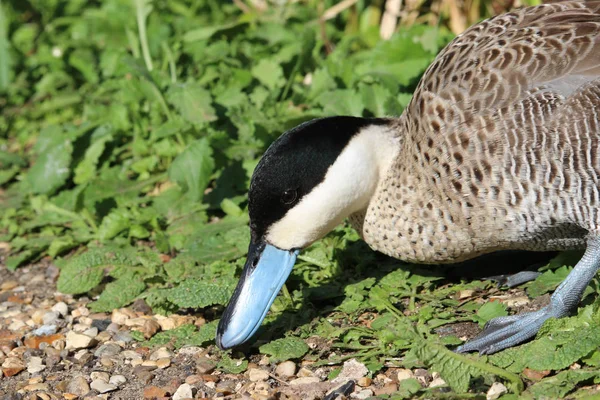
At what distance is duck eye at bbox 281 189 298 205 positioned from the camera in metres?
3.78

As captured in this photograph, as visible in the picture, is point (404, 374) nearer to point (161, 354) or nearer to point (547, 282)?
point (547, 282)

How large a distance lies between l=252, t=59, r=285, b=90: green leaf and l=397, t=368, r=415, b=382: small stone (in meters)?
2.79

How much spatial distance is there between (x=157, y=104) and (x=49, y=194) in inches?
35.2

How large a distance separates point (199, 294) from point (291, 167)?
2.60 feet

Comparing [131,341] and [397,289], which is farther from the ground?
[397,289]

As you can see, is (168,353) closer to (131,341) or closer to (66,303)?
(131,341)

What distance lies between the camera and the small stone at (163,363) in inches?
155

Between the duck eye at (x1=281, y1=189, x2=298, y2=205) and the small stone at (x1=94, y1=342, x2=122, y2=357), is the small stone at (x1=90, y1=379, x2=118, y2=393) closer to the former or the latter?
the small stone at (x1=94, y1=342, x2=122, y2=357)

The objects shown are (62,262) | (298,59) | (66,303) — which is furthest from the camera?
(298,59)

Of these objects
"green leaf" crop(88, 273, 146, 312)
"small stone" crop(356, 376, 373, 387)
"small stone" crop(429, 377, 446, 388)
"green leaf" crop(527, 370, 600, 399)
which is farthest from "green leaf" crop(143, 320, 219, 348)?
"green leaf" crop(527, 370, 600, 399)

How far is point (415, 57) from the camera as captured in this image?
5543 mm

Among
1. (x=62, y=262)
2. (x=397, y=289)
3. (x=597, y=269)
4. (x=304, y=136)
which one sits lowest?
(x=62, y=262)

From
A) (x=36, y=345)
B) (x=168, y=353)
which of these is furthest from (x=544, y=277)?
(x=36, y=345)

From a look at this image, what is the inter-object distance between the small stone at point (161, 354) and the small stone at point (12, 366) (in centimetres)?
58
